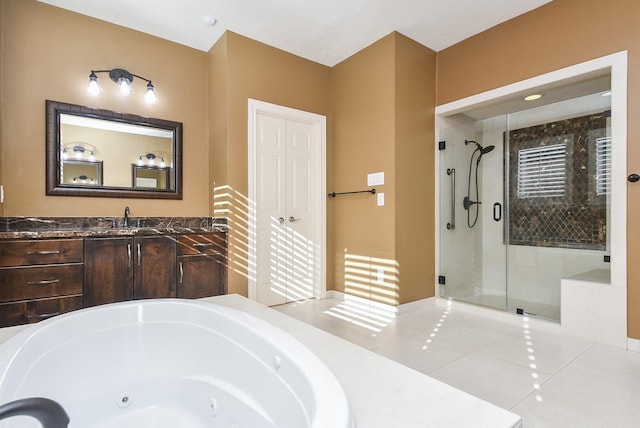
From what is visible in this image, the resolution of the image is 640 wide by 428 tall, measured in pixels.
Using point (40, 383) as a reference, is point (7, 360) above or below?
above

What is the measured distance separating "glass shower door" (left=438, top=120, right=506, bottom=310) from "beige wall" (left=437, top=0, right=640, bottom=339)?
0.58 meters

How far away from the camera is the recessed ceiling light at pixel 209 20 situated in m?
3.00

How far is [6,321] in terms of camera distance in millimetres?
2176

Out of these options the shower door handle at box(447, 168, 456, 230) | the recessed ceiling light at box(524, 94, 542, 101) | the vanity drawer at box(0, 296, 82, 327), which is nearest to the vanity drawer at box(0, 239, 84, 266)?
the vanity drawer at box(0, 296, 82, 327)

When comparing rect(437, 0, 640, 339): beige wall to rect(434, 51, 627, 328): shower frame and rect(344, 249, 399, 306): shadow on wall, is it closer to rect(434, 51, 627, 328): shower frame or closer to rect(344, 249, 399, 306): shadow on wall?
rect(434, 51, 627, 328): shower frame

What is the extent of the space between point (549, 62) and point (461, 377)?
2.65 metres

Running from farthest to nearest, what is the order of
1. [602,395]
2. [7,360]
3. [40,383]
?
[602,395] < [40,383] < [7,360]

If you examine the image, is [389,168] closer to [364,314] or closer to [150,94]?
[364,314]

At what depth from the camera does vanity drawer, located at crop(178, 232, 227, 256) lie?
2.87m

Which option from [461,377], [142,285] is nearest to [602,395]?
[461,377]

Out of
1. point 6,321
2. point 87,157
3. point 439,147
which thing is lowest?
point 6,321

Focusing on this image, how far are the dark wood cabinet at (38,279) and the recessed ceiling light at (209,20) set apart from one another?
2.18 metres

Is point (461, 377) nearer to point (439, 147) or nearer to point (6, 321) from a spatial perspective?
point (439, 147)

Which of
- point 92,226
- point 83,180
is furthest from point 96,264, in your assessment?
point 83,180
